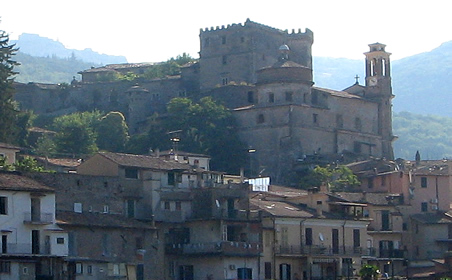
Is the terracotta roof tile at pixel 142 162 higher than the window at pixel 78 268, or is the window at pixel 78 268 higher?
the terracotta roof tile at pixel 142 162

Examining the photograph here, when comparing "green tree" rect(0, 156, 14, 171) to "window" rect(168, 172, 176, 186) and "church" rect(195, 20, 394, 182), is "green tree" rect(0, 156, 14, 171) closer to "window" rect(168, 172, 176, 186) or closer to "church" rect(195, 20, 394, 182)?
"window" rect(168, 172, 176, 186)

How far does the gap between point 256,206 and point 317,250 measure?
4451 millimetres

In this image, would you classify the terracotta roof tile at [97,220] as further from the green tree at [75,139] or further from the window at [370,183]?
the green tree at [75,139]

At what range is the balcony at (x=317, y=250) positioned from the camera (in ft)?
259

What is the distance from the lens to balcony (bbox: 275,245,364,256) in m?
79.0

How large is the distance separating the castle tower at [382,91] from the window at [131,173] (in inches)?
2224

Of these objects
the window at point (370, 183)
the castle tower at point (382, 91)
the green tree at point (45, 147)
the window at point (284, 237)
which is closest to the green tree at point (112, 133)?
the green tree at point (45, 147)

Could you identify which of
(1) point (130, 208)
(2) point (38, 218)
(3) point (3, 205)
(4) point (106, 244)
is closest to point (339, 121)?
(1) point (130, 208)

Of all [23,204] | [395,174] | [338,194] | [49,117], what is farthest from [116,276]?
[49,117]

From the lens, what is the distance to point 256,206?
80.9 metres

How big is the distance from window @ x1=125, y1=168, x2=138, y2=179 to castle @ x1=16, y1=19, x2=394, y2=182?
37959 millimetres

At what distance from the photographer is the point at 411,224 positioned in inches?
3681

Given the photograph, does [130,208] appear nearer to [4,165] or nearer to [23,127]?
[4,165]

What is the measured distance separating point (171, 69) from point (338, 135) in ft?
100
